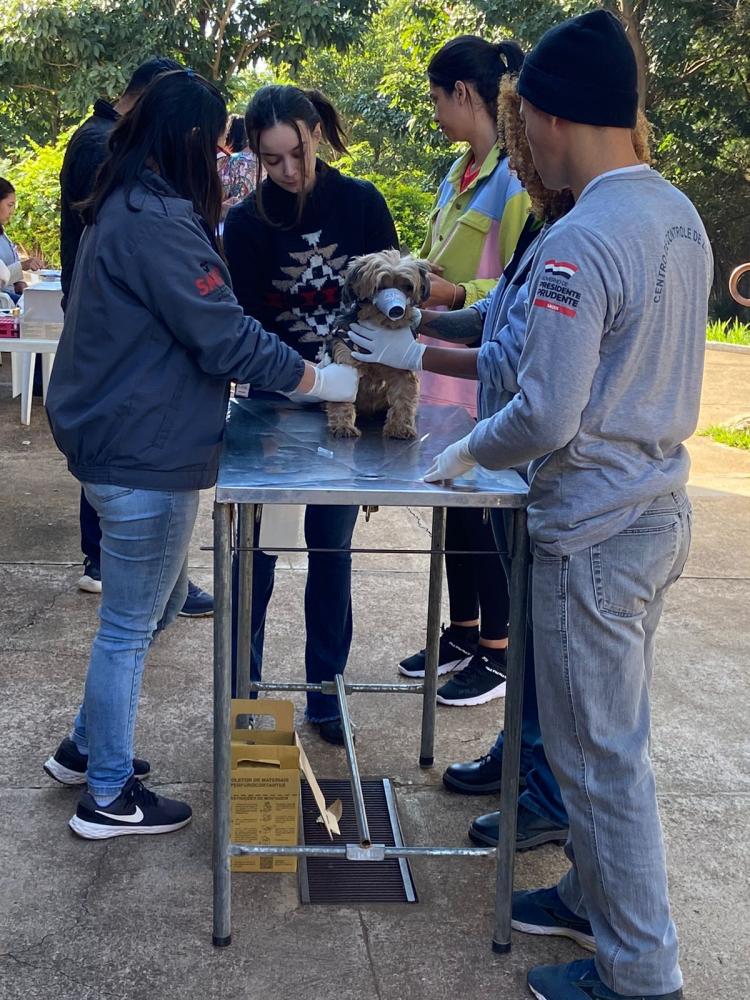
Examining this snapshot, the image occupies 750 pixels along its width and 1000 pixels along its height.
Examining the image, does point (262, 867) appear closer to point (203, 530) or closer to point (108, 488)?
point (108, 488)

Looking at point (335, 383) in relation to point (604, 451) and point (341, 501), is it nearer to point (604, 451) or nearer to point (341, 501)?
point (341, 501)

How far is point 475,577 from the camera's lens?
12.9 feet

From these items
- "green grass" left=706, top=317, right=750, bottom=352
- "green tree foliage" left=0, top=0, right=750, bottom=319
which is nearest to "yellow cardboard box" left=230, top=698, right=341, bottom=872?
"green grass" left=706, top=317, right=750, bottom=352

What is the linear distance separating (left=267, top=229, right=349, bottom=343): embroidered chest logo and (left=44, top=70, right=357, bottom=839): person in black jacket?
1.82 ft

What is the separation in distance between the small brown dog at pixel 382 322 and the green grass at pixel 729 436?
5.94 m

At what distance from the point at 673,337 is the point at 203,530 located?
4.07 metres

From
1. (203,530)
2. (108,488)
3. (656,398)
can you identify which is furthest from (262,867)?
(203,530)

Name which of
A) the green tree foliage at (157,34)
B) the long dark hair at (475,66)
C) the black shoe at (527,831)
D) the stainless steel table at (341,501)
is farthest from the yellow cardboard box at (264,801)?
the green tree foliage at (157,34)

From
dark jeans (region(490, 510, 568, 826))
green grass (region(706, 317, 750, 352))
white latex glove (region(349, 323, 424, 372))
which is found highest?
white latex glove (region(349, 323, 424, 372))

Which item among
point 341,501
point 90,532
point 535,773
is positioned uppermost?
point 341,501

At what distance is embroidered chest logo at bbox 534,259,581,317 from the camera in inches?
75.4

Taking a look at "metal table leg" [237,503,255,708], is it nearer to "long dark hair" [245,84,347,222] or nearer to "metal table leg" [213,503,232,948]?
"metal table leg" [213,503,232,948]

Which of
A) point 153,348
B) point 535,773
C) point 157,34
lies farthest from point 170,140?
point 157,34

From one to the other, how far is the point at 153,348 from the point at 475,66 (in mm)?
1459
